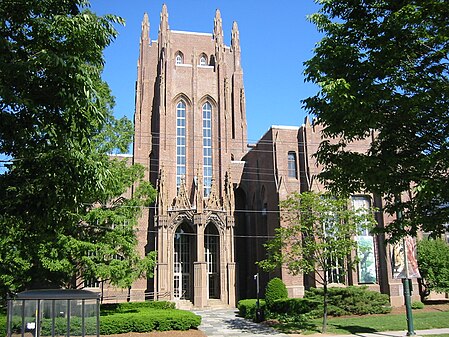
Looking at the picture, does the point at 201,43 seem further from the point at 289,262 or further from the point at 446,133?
the point at 446,133

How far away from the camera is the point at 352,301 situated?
29703mm

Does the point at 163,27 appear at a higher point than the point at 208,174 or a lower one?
higher

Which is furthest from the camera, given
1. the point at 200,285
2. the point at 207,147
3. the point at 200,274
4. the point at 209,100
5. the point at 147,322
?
the point at 209,100

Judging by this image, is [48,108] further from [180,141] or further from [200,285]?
[180,141]

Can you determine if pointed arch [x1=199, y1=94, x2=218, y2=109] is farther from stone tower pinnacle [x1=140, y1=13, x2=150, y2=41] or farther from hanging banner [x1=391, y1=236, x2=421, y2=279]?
hanging banner [x1=391, y1=236, x2=421, y2=279]

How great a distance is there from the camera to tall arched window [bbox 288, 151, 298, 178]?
37459mm

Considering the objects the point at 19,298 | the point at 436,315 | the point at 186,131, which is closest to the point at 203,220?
the point at 186,131

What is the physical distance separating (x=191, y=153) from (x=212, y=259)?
34.5ft

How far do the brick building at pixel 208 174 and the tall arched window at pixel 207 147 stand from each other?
101mm

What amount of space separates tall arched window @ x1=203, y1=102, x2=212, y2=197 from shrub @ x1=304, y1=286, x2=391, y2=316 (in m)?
16.5

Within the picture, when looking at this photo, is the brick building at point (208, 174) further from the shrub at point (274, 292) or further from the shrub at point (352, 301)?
the shrub at point (274, 292)

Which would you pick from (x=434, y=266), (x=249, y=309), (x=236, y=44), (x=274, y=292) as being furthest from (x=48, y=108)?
(x=236, y=44)

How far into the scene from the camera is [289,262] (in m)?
23.8

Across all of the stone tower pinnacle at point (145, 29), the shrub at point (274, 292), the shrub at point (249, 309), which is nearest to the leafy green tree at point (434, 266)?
the shrub at point (274, 292)
